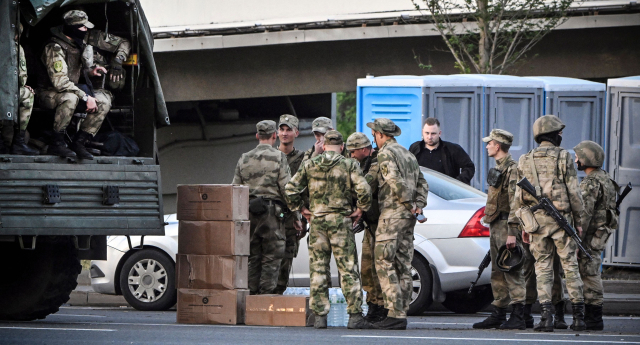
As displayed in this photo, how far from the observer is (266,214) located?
977cm

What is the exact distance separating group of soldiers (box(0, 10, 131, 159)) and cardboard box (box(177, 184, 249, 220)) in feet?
3.53

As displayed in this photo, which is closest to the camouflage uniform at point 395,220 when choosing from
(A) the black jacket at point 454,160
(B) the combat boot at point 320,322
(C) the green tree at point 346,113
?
(B) the combat boot at point 320,322

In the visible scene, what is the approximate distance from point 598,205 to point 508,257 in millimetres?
1037

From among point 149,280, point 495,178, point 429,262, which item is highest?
point 495,178

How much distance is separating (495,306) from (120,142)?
141 inches


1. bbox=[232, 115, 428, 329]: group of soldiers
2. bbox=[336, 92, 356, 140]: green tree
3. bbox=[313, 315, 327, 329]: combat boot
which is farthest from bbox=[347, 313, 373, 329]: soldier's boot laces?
bbox=[336, 92, 356, 140]: green tree

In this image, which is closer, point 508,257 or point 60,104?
point 60,104

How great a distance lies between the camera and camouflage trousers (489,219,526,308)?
9297mm

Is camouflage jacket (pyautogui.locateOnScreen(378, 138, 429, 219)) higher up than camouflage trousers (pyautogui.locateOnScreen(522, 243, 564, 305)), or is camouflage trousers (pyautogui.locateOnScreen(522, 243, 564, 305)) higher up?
camouflage jacket (pyautogui.locateOnScreen(378, 138, 429, 219))

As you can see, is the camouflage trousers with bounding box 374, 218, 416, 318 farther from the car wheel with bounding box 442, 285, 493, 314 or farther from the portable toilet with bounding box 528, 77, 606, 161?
the portable toilet with bounding box 528, 77, 606, 161

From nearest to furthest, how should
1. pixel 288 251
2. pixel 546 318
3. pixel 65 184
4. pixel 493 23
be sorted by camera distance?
pixel 65 184 → pixel 546 318 → pixel 288 251 → pixel 493 23

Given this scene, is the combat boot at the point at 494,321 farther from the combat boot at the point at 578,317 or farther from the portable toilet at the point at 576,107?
the portable toilet at the point at 576,107

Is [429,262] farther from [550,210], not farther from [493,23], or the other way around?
[493,23]

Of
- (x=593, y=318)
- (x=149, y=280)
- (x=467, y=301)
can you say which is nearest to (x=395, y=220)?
(x=593, y=318)
